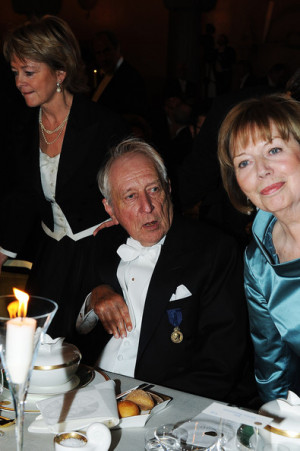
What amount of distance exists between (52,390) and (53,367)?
0.19 feet

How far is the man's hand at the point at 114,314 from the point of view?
210 cm

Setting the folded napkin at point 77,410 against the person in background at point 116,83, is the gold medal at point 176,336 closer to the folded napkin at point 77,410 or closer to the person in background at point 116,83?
the folded napkin at point 77,410

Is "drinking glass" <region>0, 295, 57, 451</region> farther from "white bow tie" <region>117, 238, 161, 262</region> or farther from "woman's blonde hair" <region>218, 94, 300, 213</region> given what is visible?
"white bow tie" <region>117, 238, 161, 262</region>

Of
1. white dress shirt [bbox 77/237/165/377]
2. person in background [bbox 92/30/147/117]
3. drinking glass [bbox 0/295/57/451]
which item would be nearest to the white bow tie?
white dress shirt [bbox 77/237/165/377]

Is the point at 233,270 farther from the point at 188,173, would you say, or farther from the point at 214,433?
the point at 214,433

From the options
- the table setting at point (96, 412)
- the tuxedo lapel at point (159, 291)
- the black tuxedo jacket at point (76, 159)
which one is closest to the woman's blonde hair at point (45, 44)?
the black tuxedo jacket at point (76, 159)

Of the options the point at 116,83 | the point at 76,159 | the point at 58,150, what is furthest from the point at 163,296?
the point at 116,83

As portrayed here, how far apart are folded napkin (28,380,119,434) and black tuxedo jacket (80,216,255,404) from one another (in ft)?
2.08

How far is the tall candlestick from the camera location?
981 mm

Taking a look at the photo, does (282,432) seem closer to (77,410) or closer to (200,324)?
(77,410)

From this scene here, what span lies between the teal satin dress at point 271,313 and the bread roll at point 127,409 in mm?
618

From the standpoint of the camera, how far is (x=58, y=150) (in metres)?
2.93

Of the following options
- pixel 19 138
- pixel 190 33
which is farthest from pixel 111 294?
pixel 190 33

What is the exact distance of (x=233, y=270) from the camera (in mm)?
2180
